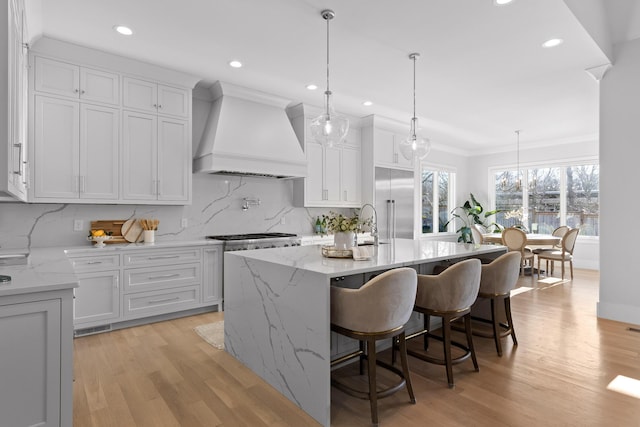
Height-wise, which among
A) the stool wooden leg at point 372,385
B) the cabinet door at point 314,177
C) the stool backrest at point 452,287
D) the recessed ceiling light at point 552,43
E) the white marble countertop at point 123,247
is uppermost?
the recessed ceiling light at point 552,43

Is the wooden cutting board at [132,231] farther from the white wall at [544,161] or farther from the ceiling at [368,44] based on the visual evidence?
the white wall at [544,161]

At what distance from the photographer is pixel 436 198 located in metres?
8.39

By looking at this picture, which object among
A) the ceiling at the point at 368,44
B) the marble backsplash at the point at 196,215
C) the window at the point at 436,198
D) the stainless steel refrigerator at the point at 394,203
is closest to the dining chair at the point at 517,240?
the stainless steel refrigerator at the point at 394,203

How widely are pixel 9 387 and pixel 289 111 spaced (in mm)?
4577

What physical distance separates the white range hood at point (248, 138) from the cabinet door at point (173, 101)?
1.30ft

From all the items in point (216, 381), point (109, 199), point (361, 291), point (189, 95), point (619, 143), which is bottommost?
point (216, 381)

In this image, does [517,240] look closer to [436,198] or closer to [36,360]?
[436,198]

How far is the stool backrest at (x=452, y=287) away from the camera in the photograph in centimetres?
244

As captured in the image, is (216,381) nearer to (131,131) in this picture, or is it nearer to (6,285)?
(6,285)

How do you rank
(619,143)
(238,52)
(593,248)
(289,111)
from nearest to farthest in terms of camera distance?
(238,52) → (619,143) → (289,111) → (593,248)

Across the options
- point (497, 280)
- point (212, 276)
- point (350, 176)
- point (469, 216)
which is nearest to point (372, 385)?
point (497, 280)

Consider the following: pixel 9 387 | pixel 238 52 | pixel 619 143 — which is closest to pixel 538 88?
pixel 619 143

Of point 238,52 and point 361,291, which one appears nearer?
point 361,291

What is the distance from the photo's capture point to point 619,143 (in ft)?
12.6
